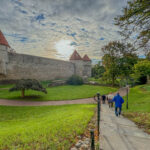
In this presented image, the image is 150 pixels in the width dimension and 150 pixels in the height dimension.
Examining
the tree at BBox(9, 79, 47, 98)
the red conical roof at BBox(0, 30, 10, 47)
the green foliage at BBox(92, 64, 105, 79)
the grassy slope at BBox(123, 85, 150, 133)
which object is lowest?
the grassy slope at BBox(123, 85, 150, 133)

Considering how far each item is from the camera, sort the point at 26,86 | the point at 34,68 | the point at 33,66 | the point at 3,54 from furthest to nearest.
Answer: the point at 34,68, the point at 33,66, the point at 3,54, the point at 26,86

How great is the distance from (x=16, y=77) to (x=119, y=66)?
2102 cm

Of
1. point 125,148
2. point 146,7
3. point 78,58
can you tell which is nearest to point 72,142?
point 125,148

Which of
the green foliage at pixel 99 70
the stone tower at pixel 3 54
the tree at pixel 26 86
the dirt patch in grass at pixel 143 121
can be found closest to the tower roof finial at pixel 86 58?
the green foliage at pixel 99 70

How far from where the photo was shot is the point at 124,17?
4.71m

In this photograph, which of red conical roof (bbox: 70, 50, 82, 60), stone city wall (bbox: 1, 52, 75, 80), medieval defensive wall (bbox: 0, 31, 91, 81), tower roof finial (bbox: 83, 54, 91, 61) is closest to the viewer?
medieval defensive wall (bbox: 0, 31, 91, 81)

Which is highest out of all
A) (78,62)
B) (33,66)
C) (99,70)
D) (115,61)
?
(78,62)

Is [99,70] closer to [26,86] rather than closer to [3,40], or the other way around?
[26,86]

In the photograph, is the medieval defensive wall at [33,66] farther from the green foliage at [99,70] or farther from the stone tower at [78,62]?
the green foliage at [99,70]

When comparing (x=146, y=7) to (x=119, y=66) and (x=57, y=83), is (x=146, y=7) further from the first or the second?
(x=57, y=83)

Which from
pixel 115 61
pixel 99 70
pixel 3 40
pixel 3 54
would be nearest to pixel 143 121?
pixel 115 61

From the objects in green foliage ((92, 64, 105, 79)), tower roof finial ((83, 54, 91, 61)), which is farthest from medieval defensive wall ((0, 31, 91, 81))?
green foliage ((92, 64, 105, 79))

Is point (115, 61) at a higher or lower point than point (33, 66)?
higher

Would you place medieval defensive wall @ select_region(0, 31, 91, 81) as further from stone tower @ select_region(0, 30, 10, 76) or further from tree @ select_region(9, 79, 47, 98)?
tree @ select_region(9, 79, 47, 98)
